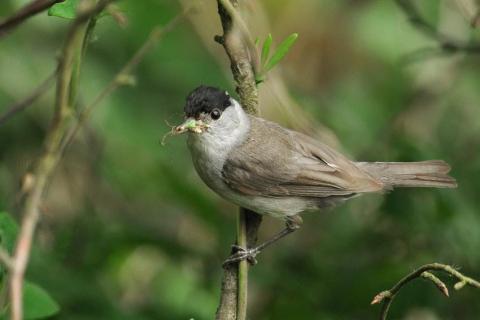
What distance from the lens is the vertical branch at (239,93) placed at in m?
2.86

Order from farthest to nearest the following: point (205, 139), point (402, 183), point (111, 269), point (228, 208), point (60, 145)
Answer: point (228, 208) → point (111, 269) → point (402, 183) → point (205, 139) → point (60, 145)

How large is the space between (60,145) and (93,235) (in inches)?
106

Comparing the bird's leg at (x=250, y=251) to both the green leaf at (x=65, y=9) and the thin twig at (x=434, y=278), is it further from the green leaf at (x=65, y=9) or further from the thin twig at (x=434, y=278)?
the green leaf at (x=65, y=9)

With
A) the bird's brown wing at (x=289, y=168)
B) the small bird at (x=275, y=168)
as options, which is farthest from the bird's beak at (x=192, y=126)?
the bird's brown wing at (x=289, y=168)

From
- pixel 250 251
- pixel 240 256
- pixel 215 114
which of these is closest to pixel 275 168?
pixel 215 114

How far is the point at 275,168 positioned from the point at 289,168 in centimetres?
7

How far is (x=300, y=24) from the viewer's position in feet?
24.9

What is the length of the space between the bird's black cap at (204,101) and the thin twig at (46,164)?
1.50 meters

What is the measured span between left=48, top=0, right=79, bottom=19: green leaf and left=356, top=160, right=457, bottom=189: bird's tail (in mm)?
2092

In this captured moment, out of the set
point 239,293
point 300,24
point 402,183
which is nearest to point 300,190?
point 402,183

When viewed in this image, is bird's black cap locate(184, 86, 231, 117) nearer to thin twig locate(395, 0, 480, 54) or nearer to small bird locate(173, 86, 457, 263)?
small bird locate(173, 86, 457, 263)

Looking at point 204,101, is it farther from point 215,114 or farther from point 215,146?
point 215,146

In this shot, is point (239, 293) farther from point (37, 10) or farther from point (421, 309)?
point (421, 309)

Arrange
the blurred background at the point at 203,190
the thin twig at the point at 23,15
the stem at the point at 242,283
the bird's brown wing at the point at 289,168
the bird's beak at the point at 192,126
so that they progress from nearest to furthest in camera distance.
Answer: the thin twig at the point at 23,15
the stem at the point at 242,283
the bird's beak at the point at 192,126
the bird's brown wing at the point at 289,168
the blurred background at the point at 203,190
